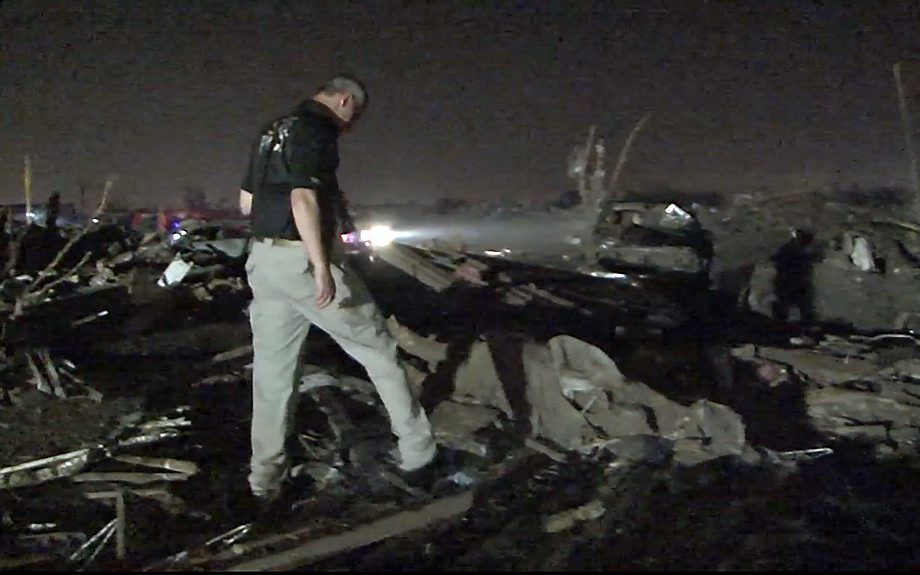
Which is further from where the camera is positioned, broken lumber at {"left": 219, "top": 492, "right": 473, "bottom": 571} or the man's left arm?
the man's left arm

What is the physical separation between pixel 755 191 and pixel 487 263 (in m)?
6.61

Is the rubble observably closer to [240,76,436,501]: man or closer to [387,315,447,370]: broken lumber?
[387,315,447,370]: broken lumber

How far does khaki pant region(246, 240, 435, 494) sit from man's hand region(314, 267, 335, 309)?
0.07 metres

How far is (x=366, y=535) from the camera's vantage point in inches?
135

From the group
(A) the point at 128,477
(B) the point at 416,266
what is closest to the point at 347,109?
(A) the point at 128,477

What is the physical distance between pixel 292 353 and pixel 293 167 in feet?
2.87

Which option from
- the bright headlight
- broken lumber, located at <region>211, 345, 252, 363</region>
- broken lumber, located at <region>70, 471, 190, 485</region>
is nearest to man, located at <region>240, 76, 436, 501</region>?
broken lumber, located at <region>70, 471, 190, 485</region>

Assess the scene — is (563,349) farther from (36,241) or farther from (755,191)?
(755,191)

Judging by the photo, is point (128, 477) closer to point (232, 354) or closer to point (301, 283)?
point (301, 283)

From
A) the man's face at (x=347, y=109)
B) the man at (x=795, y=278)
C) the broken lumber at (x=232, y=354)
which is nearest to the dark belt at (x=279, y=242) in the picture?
the man's face at (x=347, y=109)

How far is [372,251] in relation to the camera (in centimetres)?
1036

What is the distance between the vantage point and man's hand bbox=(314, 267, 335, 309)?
370 cm

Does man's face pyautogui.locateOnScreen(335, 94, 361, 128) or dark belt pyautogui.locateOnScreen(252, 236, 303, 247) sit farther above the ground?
man's face pyautogui.locateOnScreen(335, 94, 361, 128)

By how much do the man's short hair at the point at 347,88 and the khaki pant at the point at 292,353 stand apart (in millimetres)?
749
